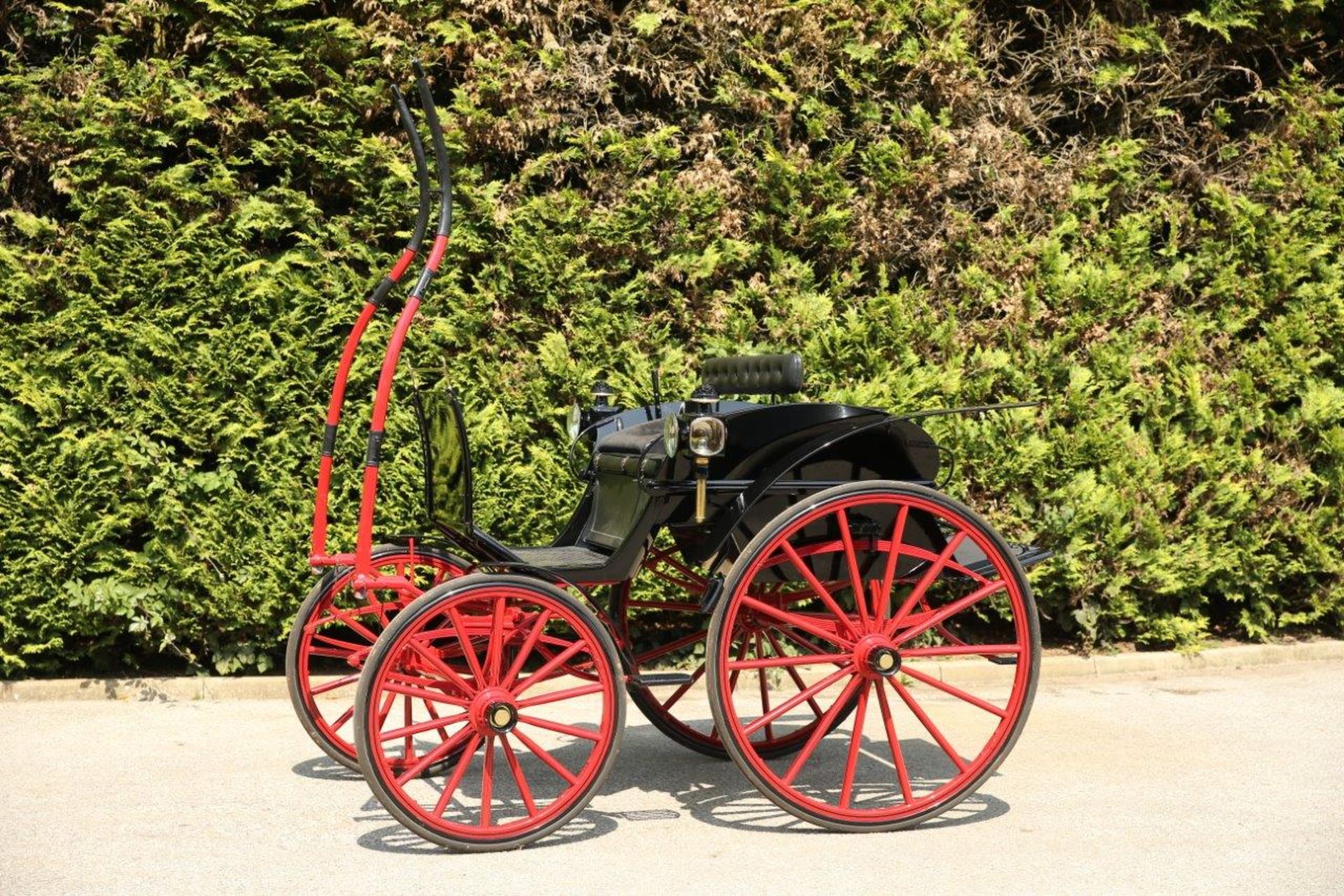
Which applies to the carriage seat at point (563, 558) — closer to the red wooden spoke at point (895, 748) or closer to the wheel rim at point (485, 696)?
the wheel rim at point (485, 696)

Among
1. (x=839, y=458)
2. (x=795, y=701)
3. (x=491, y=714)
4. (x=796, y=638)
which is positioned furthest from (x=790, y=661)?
(x=491, y=714)

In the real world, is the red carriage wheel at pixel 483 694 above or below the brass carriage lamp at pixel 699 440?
below

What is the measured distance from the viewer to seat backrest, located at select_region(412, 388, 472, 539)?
428 cm

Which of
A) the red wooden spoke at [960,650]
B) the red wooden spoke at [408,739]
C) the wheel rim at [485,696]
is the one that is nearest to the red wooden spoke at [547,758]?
the wheel rim at [485,696]

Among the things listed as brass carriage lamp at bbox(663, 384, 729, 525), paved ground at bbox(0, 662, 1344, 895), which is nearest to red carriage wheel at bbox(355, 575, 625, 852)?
paved ground at bbox(0, 662, 1344, 895)

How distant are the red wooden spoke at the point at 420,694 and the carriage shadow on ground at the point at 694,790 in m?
0.44

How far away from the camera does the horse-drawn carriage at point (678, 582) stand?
402 centimetres

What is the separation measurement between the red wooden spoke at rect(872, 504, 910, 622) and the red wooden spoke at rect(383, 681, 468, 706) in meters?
1.30

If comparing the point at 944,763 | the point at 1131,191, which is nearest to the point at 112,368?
the point at 944,763

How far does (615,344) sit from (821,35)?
1.82 meters

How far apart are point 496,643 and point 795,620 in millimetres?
910

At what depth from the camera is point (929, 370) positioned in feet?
22.7

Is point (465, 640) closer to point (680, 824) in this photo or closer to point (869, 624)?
point (680, 824)

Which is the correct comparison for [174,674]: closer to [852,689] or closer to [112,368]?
[112,368]
